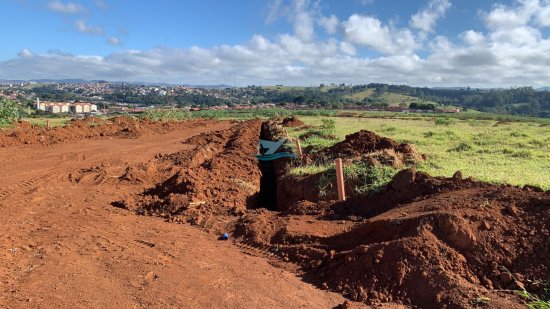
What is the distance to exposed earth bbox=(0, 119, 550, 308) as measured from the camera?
4.92 meters

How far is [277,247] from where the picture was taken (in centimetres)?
656

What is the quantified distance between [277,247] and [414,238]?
81.2 inches

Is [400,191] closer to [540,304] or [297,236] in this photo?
[297,236]

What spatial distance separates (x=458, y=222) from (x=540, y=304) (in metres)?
1.25

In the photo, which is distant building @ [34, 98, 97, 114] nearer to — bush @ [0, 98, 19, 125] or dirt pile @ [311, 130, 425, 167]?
bush @ [0, 98, 19, 125]

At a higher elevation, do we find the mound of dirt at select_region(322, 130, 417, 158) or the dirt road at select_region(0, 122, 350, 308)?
the mound of dirt at select_region(322, 130, 417, 158)

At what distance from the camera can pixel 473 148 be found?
13711 millimetres

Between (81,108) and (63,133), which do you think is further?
(81,108)

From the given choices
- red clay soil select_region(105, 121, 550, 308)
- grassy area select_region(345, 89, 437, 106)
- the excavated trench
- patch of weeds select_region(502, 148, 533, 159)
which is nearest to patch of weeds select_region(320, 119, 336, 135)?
the excavated trench

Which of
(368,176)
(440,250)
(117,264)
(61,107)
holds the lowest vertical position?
(61,107)

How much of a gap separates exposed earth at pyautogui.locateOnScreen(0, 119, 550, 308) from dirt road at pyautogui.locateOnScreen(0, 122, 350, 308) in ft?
0.07

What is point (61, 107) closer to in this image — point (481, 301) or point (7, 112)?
point (7, 112)

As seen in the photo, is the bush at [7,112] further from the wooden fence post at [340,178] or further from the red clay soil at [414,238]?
the wooden fence post at [340,178]

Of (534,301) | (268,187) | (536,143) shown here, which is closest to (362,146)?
(268,187)
